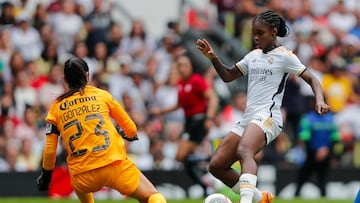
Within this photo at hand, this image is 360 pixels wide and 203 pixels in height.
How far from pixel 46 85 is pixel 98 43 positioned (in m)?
1.97

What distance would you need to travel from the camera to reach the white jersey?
1151cm

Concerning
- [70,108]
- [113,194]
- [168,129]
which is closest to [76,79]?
[70,108]

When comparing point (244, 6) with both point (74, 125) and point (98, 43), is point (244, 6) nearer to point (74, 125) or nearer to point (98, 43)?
point (98, 43)

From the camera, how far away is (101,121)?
407 inches

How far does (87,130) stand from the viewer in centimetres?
1027

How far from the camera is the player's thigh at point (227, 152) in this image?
1174 centimetres

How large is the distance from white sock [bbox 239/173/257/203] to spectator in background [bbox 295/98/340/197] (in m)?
8.79

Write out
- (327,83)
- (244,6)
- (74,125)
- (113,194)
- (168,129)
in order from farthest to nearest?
(244,6)
(327,83)
(168,129)
(113,194)
(74,125)

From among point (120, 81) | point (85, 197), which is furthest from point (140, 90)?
point (85, 197)

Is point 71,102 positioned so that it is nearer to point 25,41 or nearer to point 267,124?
point 267,124

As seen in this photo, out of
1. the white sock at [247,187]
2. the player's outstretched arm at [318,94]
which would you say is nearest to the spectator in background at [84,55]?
the player's outstretched arm at [318,94]

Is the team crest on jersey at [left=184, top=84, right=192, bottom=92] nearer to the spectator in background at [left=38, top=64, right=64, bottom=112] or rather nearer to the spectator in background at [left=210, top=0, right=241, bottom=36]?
the spectator in background at [left=38, top=64, right=64, bottom=112]

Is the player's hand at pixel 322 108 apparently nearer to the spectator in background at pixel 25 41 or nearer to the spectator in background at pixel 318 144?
the spectator in background at pixel 318 144

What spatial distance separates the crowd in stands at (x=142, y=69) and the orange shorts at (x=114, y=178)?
9187 millimetres
